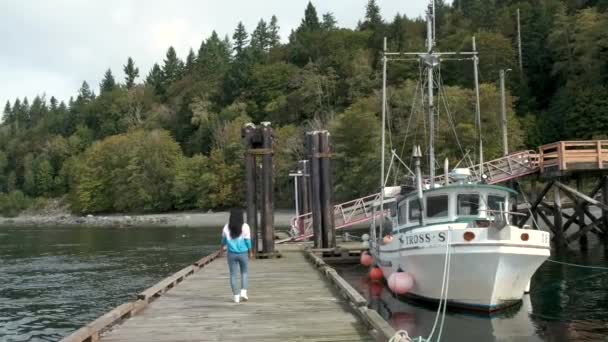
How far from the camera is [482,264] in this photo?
1477cm

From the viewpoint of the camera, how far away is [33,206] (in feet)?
458

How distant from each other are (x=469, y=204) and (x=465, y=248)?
8.31ft

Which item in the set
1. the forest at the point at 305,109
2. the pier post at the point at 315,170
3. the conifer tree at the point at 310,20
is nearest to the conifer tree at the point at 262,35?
the forest at the point at 305,109

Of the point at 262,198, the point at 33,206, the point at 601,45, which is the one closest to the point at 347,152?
the point at 601,45

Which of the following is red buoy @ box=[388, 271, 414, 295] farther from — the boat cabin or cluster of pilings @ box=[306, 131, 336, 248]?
cluster of pilings @ box=[306, 131, 336, 248]

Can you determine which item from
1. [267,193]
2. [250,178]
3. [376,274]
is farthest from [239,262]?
[250,178]

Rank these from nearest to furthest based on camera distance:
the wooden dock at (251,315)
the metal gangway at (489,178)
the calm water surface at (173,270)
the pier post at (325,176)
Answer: the wooden dock at (251,315) → the calm water surface at (173,270) → the pier post at (325,176) → the metal gangway at (489,178)

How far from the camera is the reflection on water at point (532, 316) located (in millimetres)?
13812

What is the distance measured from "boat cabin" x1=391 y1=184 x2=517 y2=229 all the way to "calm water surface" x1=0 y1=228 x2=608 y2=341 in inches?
104

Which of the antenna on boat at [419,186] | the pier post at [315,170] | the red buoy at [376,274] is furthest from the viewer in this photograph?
the pier post at [315,170]

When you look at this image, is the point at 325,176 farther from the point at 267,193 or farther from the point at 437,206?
the point at 437,206

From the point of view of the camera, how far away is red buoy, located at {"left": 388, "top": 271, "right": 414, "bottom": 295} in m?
16.8

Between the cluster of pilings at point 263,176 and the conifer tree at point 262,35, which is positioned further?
the conifer tree at point 262,35

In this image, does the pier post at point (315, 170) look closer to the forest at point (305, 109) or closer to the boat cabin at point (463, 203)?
the boat cabin at point (463, 203)
